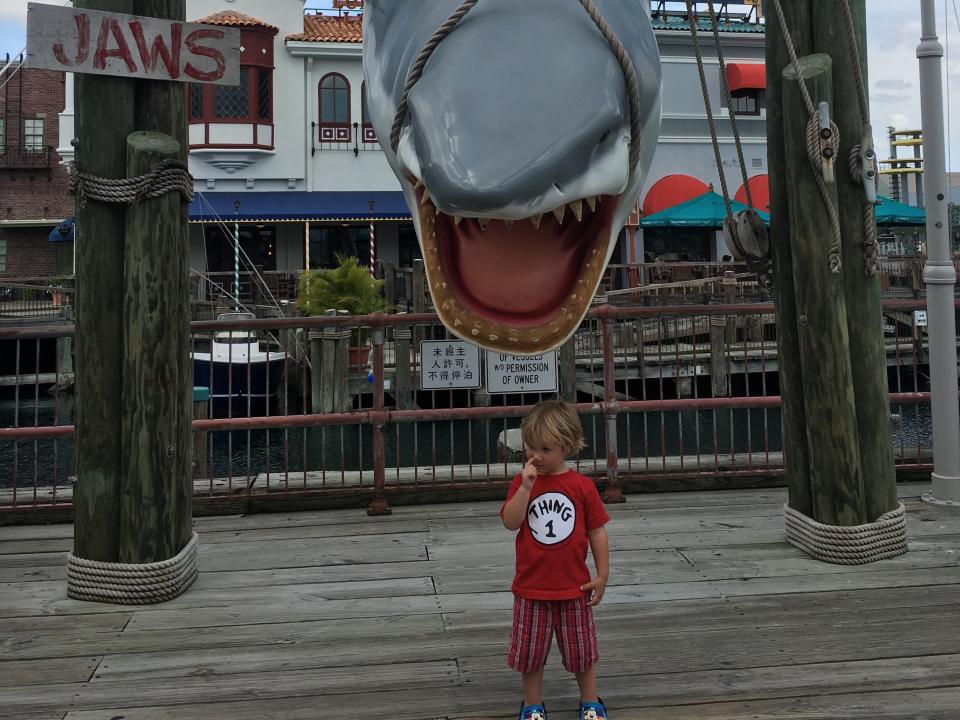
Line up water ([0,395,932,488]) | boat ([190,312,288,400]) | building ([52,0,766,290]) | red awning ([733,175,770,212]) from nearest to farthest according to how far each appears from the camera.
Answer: water ([0,395,932,488])
boat ([190,312,288,400])
red awning ([733,175,770,212])
building ([52,0,766,290])

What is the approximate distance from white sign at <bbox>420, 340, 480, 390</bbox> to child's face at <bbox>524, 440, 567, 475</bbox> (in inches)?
110

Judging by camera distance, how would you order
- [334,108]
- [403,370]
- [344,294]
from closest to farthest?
[403,370], [344,294], [334,108]

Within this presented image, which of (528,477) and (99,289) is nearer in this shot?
(528,477)

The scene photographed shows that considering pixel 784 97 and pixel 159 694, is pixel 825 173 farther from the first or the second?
pixel 159 694

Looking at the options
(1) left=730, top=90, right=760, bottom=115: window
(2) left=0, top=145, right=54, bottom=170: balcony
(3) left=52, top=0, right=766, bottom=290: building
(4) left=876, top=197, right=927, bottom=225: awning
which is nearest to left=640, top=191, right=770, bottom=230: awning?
(3) left=52, top=0, right=766, bottom=290: building

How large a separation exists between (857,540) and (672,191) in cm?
1719

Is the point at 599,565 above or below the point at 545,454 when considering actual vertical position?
below

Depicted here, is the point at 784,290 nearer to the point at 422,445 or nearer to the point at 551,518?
the point at 551,518

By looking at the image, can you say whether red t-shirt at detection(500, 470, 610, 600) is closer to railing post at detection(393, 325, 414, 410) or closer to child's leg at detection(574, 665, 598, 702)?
child's leg at detection(574, 665, 598, 702)

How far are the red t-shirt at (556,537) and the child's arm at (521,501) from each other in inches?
1.7

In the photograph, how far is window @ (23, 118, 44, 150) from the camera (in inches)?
1206

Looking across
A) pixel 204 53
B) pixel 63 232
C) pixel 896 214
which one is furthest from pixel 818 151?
pixel 63 232

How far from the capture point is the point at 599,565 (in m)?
2.02

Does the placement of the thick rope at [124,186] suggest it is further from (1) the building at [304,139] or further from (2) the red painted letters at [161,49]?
(1) the building at [304,139]
